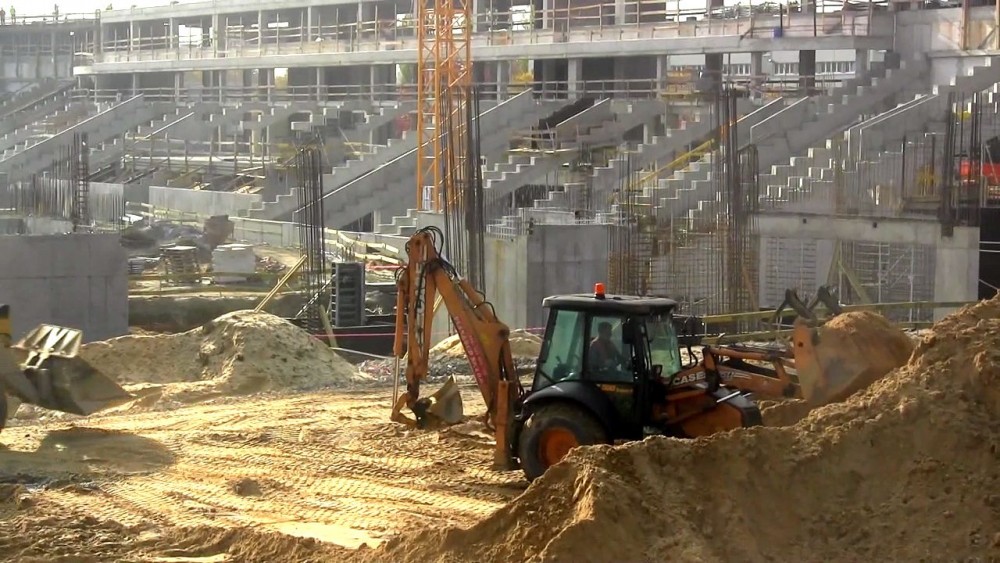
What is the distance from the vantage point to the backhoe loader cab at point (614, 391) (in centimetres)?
1078

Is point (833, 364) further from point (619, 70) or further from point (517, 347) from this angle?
point (619, 70)

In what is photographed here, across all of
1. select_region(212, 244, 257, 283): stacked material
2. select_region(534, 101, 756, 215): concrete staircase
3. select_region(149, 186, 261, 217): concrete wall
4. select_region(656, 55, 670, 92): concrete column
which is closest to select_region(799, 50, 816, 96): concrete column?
select_region(534, 101, 756, 215): concrete staircase

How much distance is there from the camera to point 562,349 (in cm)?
1118

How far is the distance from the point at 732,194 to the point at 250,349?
939cm

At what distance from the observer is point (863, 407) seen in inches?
345

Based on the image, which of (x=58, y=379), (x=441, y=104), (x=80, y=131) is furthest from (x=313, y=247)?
(x=80, y=131)

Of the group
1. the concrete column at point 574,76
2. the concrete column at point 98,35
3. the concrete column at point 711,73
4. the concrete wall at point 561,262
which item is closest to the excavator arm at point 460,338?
the concrete wall at point 561,262

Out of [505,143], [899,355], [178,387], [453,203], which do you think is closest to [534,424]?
[899,355]

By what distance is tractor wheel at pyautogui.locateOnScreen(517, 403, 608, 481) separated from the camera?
10773mm

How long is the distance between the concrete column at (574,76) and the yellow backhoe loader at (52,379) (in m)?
29.3

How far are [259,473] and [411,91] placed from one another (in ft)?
125

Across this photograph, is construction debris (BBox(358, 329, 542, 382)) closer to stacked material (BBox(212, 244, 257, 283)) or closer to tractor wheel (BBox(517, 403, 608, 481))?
tractor wheel (BBox(517, 403, 608, 481))

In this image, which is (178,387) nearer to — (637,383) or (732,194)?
(637,383)

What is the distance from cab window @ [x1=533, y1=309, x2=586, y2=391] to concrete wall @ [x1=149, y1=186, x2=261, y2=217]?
28078 mm
